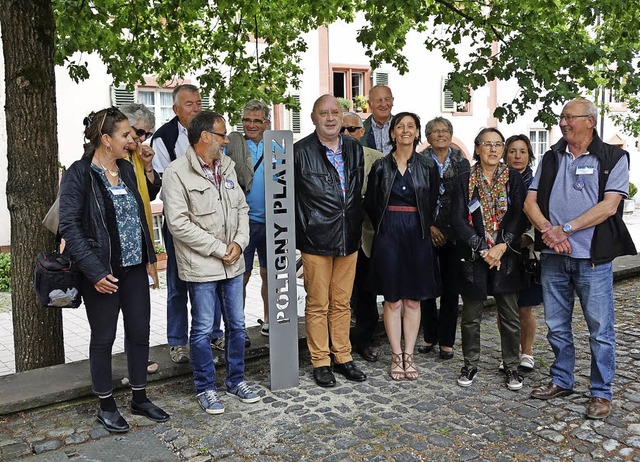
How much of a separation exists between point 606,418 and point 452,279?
1.65 metres

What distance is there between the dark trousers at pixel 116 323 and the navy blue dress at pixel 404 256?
1869 millimetres

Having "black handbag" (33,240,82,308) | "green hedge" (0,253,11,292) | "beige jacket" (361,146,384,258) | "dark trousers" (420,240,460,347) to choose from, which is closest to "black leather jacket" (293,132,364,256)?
"beige jacket" (361,146,384,258)

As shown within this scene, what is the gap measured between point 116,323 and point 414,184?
242 centimetres

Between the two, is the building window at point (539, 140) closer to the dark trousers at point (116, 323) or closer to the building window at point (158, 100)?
the building window at point (158, 100)

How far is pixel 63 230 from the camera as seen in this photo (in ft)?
13.4

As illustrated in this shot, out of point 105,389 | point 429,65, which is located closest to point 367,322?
point 105,389

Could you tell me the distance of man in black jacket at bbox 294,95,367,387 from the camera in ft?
16.7

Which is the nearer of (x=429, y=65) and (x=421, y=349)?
(x=421, y=349)

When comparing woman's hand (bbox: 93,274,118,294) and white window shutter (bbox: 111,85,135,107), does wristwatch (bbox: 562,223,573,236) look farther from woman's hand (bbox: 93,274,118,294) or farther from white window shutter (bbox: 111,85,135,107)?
white window shutter (bbox: 111,85,135,107)

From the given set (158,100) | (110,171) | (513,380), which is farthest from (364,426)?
(158,100)

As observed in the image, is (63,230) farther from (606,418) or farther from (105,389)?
(606,418)

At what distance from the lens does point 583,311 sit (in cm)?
462

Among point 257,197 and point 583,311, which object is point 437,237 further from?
point 257,197

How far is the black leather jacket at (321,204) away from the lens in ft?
16.7
